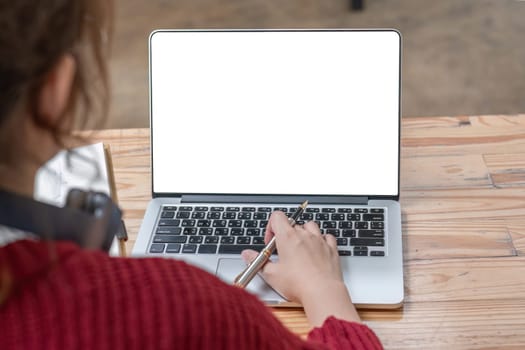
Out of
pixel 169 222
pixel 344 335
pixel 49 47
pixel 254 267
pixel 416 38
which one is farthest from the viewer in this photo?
pixel 416 38

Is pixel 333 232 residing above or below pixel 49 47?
below

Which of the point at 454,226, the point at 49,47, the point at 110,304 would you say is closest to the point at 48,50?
the point at 49,47

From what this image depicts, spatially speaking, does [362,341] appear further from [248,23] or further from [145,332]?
[248,23]

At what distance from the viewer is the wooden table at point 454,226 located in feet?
3.00

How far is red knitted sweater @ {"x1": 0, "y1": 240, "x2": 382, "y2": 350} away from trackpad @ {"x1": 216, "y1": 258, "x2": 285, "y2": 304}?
0.32m

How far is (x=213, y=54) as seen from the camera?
1099 millimetres

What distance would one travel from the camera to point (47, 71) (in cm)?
51

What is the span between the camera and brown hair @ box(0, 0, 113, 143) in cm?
47

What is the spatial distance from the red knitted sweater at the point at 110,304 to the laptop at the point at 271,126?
0.45 meters

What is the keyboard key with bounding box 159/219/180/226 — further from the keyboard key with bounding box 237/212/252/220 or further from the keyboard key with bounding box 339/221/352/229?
the keyboard key with bounding box 339/221/352/229

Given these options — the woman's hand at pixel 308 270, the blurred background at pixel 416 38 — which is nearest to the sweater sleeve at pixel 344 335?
the woman's hand at pixel 308 270

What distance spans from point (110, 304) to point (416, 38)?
2568mm

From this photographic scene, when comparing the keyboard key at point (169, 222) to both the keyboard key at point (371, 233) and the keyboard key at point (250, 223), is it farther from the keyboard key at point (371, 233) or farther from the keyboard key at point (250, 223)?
the keyboard key at point (371, 233)

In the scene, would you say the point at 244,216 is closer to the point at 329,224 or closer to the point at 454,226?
the point at 329,224
